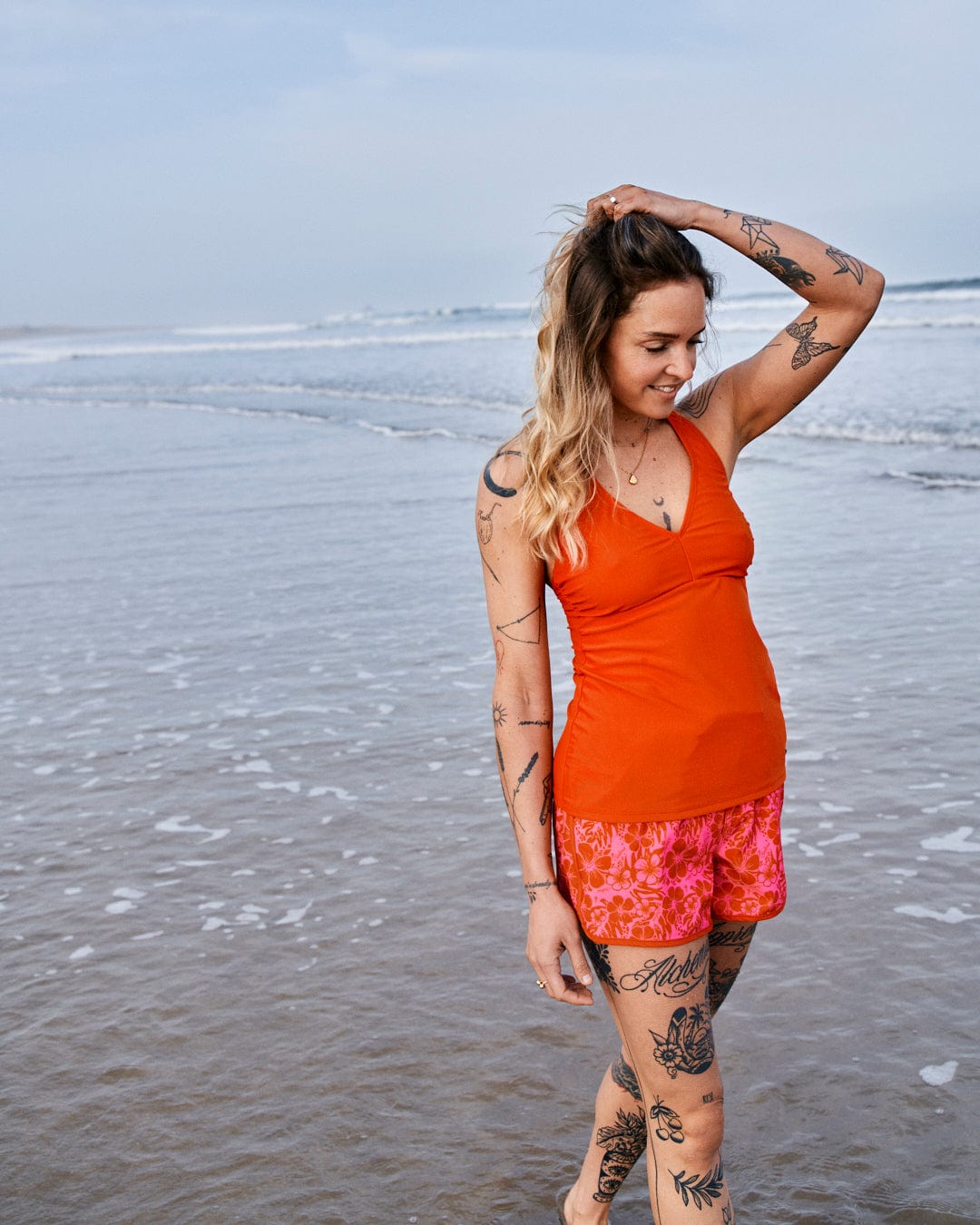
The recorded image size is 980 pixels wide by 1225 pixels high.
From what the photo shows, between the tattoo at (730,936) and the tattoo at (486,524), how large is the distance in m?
0.89

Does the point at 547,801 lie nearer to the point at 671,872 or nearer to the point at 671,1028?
the point at 671,872

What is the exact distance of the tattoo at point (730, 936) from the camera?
2619 millimetres

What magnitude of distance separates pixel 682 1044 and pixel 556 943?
30 cm

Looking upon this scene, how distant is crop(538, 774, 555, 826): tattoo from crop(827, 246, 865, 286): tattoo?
1.21m

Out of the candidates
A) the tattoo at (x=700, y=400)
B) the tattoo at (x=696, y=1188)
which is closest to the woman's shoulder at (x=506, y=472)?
the tattoo at (x=700, y=400)

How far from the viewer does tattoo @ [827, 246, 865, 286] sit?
2.75 metres

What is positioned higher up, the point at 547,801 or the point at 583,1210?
the point at 547,801

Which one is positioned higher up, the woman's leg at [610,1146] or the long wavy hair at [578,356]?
the long wavy hair at [578,356]

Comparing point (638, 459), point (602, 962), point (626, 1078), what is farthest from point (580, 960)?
point (638, 459)

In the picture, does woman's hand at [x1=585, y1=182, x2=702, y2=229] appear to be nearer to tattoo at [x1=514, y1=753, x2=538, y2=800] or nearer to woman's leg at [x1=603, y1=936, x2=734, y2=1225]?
tattoo at [x1=514, y1=753, x2=538, y2=800]

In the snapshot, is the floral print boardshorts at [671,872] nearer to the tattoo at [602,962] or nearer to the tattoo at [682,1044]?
the tattoo at [602,962]

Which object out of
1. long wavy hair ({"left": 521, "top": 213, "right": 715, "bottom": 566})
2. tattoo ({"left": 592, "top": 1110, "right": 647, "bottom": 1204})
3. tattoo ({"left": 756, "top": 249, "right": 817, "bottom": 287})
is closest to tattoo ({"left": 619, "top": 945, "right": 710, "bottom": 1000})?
tattoo ({"left": 592, "top": 1110, "right": 647, "bottom": 1204})

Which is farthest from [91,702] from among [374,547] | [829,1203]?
[829,1203]

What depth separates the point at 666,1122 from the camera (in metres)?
2.52
